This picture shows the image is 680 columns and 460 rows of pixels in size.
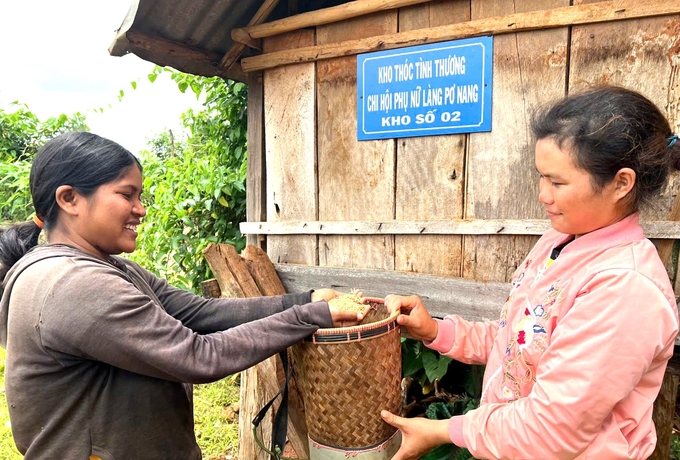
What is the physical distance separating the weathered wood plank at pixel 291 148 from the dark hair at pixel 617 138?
1.78 m

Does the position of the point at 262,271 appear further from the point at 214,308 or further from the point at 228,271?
the point at 214,308

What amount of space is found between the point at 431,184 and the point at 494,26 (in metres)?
0.84

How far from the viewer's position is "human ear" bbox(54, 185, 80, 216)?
156 cm

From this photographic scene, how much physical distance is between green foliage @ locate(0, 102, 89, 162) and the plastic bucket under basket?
24.3 ft

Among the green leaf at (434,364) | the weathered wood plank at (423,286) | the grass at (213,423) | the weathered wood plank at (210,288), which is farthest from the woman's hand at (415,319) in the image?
the grass at (213,423)

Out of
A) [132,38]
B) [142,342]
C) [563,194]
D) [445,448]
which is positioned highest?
[132,38]

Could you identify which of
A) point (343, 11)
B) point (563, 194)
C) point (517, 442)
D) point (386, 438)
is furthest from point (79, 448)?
point (343, 11)

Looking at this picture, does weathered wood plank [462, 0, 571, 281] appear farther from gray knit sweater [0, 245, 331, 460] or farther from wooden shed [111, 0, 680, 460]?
gray knit sweater [0, 245, 331, 460]

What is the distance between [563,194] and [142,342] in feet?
4.36

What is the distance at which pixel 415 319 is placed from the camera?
189 centimetres

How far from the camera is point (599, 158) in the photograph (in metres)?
1.27

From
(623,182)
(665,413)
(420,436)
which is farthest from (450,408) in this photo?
(623,182)

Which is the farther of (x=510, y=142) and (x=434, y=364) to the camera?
(x=434, y=364)

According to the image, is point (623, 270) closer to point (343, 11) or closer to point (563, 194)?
point (563, 194)
